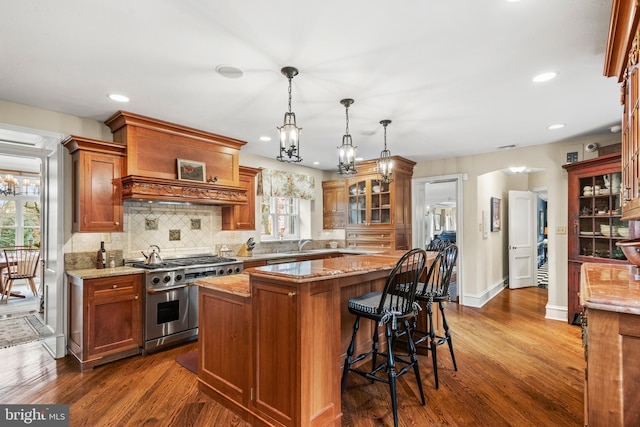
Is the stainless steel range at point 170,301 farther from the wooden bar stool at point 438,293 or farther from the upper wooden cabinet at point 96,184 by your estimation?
the wooden bar stool at point 438,293

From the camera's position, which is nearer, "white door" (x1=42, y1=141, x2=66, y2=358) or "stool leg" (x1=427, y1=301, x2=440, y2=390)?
"stool leg" (x1=427, y1=301, x2=440, y2=390)

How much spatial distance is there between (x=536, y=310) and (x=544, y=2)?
471cm

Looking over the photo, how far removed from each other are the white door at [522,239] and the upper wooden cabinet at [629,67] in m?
5.07

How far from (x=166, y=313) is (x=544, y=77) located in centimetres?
413

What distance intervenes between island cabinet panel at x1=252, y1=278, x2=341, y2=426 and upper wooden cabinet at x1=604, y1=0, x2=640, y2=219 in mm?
1737

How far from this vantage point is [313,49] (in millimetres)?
2205

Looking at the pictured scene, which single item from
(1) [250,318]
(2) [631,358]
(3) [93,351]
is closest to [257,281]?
(1) [250,318]

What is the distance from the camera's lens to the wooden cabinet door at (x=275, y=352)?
196 centimetres

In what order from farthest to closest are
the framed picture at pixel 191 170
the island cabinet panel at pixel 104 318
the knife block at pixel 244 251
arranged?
the knife block at pixel 244 251, the framed picture at pixel 191 170, the island cabinet panel at pixel 104 318

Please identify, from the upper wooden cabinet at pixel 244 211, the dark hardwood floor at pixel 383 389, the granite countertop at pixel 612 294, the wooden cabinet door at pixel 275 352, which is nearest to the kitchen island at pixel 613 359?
the granite countertop at pixel 612 294

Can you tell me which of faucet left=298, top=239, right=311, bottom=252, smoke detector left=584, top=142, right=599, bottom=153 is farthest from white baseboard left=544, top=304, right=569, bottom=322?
faucet left=298, top=239, right=311, bottom=252

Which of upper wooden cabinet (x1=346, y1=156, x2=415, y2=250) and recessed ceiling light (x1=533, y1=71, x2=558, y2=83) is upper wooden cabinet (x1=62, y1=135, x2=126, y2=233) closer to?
upper wooden cabinet (x1=346, y1=156, x2=415, y2=250)

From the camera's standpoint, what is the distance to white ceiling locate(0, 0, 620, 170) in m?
1.84

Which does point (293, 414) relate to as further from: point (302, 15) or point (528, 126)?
point (528, 126)
